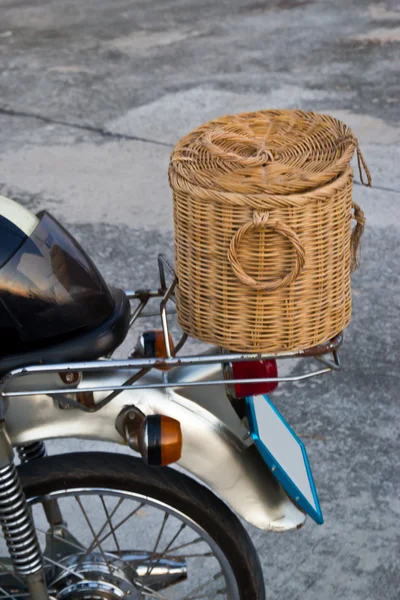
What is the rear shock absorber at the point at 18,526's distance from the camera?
1.61 metres

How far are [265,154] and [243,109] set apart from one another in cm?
404

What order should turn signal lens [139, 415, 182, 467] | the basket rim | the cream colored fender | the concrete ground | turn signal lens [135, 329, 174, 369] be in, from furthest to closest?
the concrete ground, turn signal lens [135, 329, 174, 369], the cream colored fender, turn signal lens [139, 415, 182, 467], the basket rim

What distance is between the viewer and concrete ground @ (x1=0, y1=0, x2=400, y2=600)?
2.50 metres

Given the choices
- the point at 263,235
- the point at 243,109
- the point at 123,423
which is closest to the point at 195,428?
the point at 123,423

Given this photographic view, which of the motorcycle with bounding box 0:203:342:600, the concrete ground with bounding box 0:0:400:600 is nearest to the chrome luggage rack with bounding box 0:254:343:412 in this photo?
the motorcycle with bounding box 0:203:342:600

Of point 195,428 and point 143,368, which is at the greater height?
point 143,368

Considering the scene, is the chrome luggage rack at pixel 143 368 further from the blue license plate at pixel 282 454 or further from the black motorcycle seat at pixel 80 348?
the blue license plate at pixel 282 454

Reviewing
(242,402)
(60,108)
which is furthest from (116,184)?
(242,402)

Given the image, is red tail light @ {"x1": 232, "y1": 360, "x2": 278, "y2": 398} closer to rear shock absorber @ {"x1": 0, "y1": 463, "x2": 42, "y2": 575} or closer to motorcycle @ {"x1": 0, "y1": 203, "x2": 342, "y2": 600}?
motorcycle @ {"x1": 0, "y1": 203, "x2": 342, "y2": 600}

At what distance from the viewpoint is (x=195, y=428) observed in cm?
169

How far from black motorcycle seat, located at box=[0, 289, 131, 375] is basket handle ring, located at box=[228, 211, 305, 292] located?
0.27 metres

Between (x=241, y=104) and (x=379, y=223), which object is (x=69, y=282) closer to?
(x=379, y=223)

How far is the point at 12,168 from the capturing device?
4.88 meters

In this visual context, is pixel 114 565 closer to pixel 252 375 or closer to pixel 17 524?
pixel 17 524
